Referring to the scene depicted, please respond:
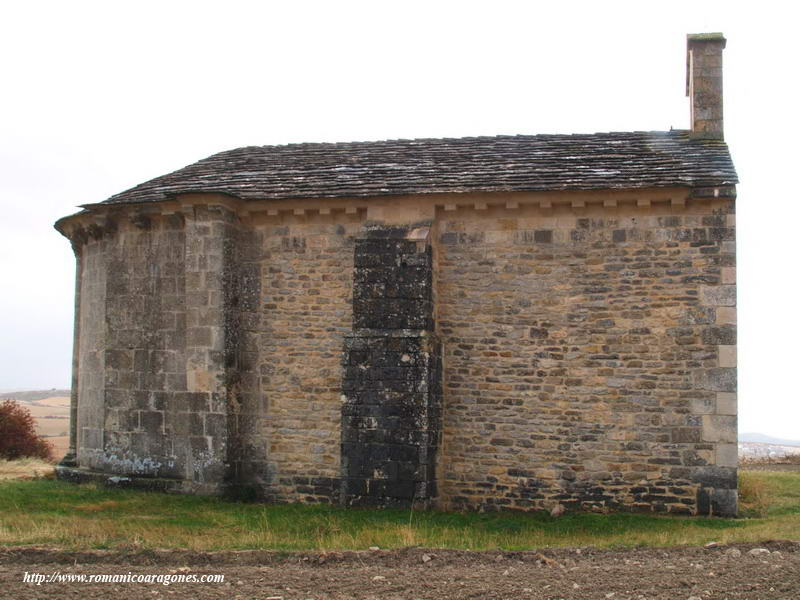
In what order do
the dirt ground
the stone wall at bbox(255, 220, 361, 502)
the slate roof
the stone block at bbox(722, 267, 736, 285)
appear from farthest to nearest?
1. the stone wall at bbox(255, 220, 361, 502)
2. the slate roof
3. the stone block at bbox(722, 267, 736, 285)
4. the dirt ground

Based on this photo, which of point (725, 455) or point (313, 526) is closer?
point (313, 526)

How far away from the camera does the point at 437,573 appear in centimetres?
744

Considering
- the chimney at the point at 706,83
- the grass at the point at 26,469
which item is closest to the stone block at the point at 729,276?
the chimney at the point at 706,83

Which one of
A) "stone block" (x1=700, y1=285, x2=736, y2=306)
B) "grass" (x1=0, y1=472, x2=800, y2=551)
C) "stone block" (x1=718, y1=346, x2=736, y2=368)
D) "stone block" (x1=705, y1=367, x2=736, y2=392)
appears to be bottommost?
"grass" (x1=0, y1=472, x2=800, y2=551)

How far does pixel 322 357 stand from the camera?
1216 centimetres

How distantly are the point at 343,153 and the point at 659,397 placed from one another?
20.3 feet

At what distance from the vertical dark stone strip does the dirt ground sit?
285 centimetres

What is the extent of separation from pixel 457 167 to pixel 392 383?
11.2ft

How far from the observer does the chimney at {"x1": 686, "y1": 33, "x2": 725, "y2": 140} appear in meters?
12.8

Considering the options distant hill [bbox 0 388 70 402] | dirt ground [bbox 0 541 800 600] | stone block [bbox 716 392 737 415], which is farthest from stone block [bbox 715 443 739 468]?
distant hill [bbox 0 388 70 402]

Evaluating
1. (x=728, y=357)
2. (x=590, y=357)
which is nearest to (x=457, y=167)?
(x=590, y=357)

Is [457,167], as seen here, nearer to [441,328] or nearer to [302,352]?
[441,328]

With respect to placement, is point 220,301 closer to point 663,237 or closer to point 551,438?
point 551,438

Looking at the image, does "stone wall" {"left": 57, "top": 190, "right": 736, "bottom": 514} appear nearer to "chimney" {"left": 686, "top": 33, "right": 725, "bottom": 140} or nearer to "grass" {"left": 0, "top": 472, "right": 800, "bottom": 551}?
"grass" {"left": 0, "top": 472, "right": 800, "bottom": 551}
